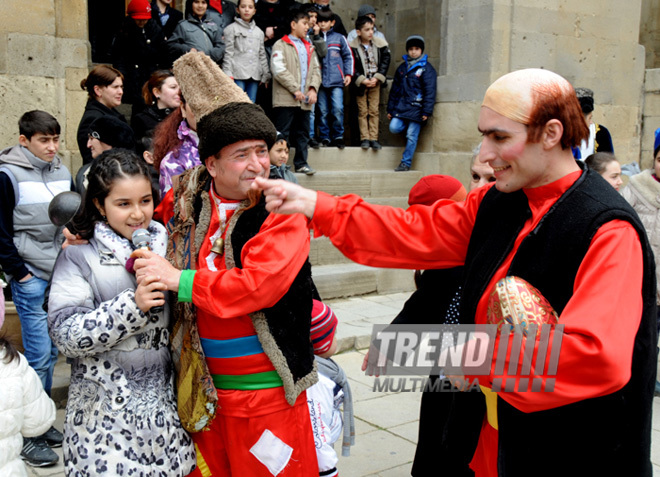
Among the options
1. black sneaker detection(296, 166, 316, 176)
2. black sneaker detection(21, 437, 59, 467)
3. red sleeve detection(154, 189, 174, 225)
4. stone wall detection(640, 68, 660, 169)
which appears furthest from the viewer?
stone wall detection(640, 68, 660, 169)

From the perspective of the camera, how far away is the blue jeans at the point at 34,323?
14.2 ft

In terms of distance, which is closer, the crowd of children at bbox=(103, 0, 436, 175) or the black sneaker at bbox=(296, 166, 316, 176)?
the crowd of children at bbox=(103, 0, 436, 175)

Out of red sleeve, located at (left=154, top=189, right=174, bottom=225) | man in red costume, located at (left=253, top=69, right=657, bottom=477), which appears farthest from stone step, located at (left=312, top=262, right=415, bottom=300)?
man in red costume, located at (left=253, top=69, right=657, bottom=477)

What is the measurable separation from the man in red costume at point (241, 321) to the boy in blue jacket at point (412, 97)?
6793 millimetres

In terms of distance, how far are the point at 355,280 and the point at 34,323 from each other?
3.89 meters

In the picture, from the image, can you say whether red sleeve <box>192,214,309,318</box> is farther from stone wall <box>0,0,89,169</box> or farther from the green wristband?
stone wall <box>0,0,89,169</box>

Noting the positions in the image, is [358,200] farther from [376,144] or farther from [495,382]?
[376,144]

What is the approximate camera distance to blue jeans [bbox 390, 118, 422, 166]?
922cm

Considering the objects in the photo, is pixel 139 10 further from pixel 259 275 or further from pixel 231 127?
pixel 259 275

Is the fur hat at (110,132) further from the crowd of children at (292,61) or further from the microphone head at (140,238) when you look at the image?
the microphone head at (140,238)

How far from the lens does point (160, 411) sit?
2.42m

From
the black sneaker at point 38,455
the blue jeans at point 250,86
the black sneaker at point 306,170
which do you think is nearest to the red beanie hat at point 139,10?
the blue jeans at point 250,86

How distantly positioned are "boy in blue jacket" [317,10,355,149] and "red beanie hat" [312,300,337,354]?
245 inches

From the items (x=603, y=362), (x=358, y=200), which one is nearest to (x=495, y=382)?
(x=603, y=362)
